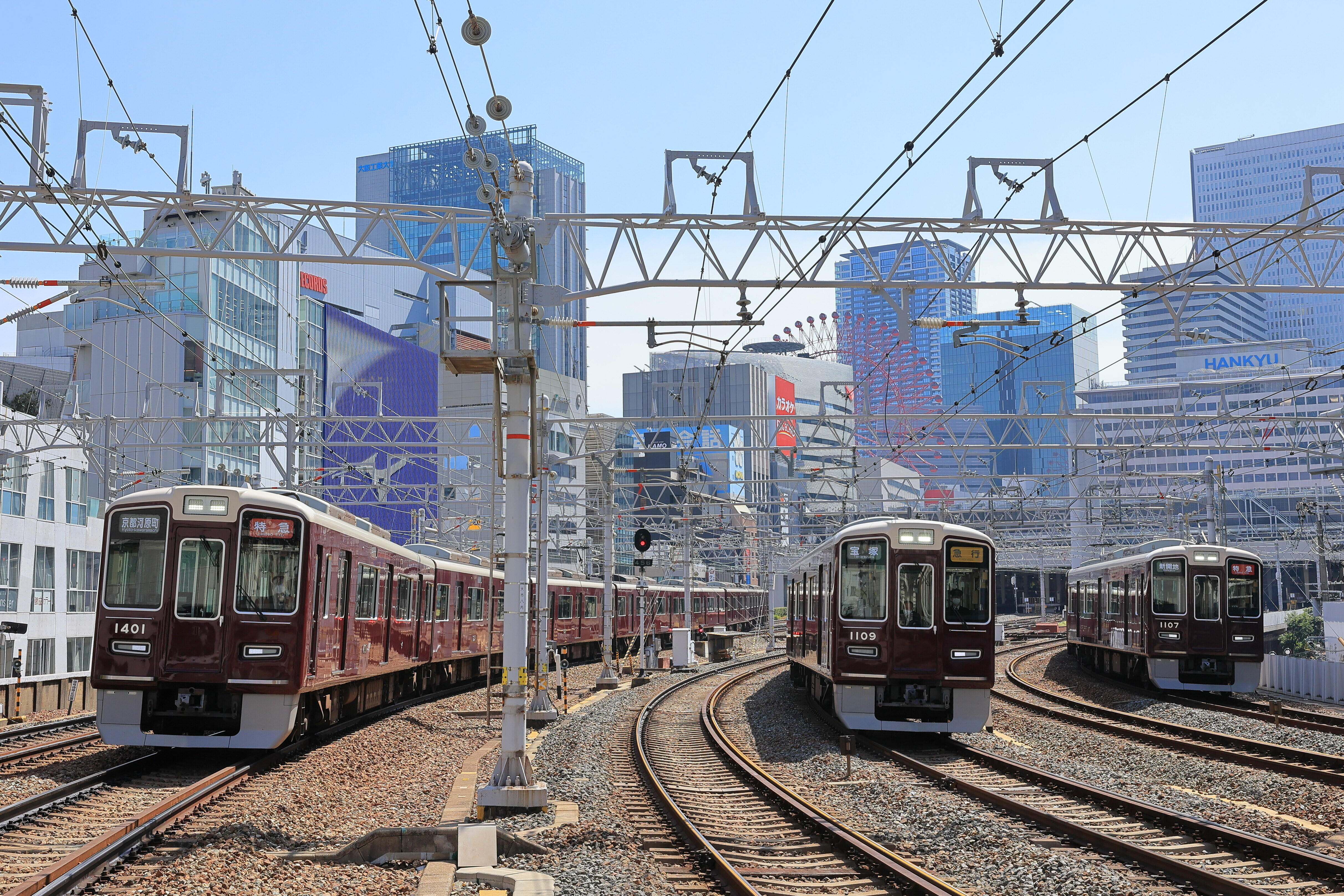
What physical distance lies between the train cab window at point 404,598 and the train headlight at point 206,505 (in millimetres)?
5283

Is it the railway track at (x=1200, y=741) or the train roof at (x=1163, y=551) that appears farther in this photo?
the train roof at (x=1163, y=551)

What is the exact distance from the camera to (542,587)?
1606 cm

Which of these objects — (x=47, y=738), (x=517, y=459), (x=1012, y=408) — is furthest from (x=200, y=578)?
(x=1012, y=408)

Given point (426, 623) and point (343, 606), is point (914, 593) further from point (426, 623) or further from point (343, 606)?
point (426, 623)

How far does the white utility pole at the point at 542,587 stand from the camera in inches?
569

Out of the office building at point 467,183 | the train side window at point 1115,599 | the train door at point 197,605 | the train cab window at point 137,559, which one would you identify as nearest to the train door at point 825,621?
A: the train door at point 197,605

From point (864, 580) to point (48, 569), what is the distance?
2262cm

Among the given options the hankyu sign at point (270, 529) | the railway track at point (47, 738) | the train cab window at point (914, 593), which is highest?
the hankyu sign at point (270, 529)

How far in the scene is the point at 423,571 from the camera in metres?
19.2

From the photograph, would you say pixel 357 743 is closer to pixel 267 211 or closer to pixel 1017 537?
pixel 267 211

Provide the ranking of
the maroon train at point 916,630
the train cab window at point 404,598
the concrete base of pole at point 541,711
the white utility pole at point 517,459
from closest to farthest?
the white utility pole at point 517,459 → the maroon train at point 916,630 → the concrete base of pole at point 541,711 → the train cab window at point 404,598

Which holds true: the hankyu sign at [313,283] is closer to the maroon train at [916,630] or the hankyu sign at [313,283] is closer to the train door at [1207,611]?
the train door at [1207,611]

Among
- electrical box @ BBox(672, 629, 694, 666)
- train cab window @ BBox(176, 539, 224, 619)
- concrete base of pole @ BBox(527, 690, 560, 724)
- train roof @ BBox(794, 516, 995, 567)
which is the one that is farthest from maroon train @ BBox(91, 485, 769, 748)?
electrical box @ BBox(672, 629, 694, 666)

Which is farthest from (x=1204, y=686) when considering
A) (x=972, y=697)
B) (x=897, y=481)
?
(x=897, y=481)
